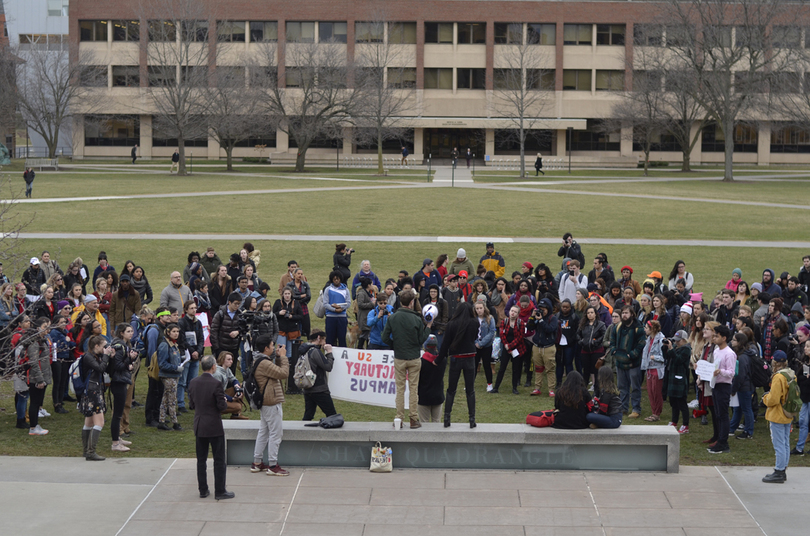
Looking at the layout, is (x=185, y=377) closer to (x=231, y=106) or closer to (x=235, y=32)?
(x=231, y=106)

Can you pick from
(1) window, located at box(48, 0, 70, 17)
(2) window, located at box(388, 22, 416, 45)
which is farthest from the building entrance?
(1) window, located at box(48, 0, 70, 17)

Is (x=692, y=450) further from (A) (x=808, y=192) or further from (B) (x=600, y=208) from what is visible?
(A) (x=808, y=192)

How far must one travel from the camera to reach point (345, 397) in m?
11.9

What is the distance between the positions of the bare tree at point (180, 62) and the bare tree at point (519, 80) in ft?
84.6

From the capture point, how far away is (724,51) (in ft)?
195

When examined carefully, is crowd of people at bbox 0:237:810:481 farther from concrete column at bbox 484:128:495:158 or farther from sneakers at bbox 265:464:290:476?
concrete column at bbox 484:128:495:158

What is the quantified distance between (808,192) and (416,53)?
4197 centimetres

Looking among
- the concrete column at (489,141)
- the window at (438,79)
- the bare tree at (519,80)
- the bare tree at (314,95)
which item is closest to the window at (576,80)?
the bare tree at (519,80)

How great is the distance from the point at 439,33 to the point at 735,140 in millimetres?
31673

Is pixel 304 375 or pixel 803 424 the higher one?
pixel 304 375

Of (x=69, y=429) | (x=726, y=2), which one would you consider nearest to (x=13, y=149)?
(x=726, y=2)

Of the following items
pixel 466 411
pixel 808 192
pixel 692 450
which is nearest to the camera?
pixel 692 450

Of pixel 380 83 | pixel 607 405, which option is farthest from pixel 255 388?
pixel 380 83

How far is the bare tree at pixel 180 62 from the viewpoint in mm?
61594
